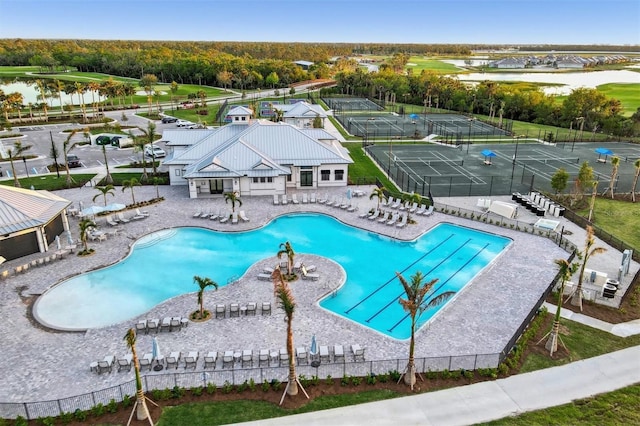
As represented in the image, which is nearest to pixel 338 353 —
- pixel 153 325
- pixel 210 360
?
pixel 210 360

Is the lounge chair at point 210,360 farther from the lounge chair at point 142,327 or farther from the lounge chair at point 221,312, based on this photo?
the lounge chair at point 142,327

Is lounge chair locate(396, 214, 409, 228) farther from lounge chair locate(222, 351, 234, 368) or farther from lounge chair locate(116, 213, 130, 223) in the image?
lounge chair locate(116, 213, 130, 223)

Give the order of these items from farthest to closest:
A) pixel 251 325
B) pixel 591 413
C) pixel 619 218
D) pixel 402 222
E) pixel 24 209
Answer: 1. pixel 619 218
2. pixel 402 222
3. pixel 24 209
4. pixel 251 325
5. pixel 591 413

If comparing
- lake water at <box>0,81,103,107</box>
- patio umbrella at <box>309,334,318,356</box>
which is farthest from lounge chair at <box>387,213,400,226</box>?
lake water at <box>0,81,103,107</box>

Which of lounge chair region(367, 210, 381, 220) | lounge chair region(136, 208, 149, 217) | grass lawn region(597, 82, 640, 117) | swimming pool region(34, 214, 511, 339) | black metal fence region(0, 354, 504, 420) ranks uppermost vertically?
grass lawn region(597, 82, 640, 117)

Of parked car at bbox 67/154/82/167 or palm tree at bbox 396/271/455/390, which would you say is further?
parked car at bbox 67/154/82/167

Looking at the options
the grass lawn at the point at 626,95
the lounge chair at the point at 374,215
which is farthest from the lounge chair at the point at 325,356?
the grass lawn at the point at 626,95

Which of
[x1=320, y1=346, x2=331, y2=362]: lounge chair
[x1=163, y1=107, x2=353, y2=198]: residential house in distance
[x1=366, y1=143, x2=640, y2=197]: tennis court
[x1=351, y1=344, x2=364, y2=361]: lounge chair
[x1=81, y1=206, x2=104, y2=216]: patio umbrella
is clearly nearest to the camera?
[x1=320, y1=346, x2=331, y2=362]: lounge chair

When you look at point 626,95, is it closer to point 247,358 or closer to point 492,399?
point 492,399
